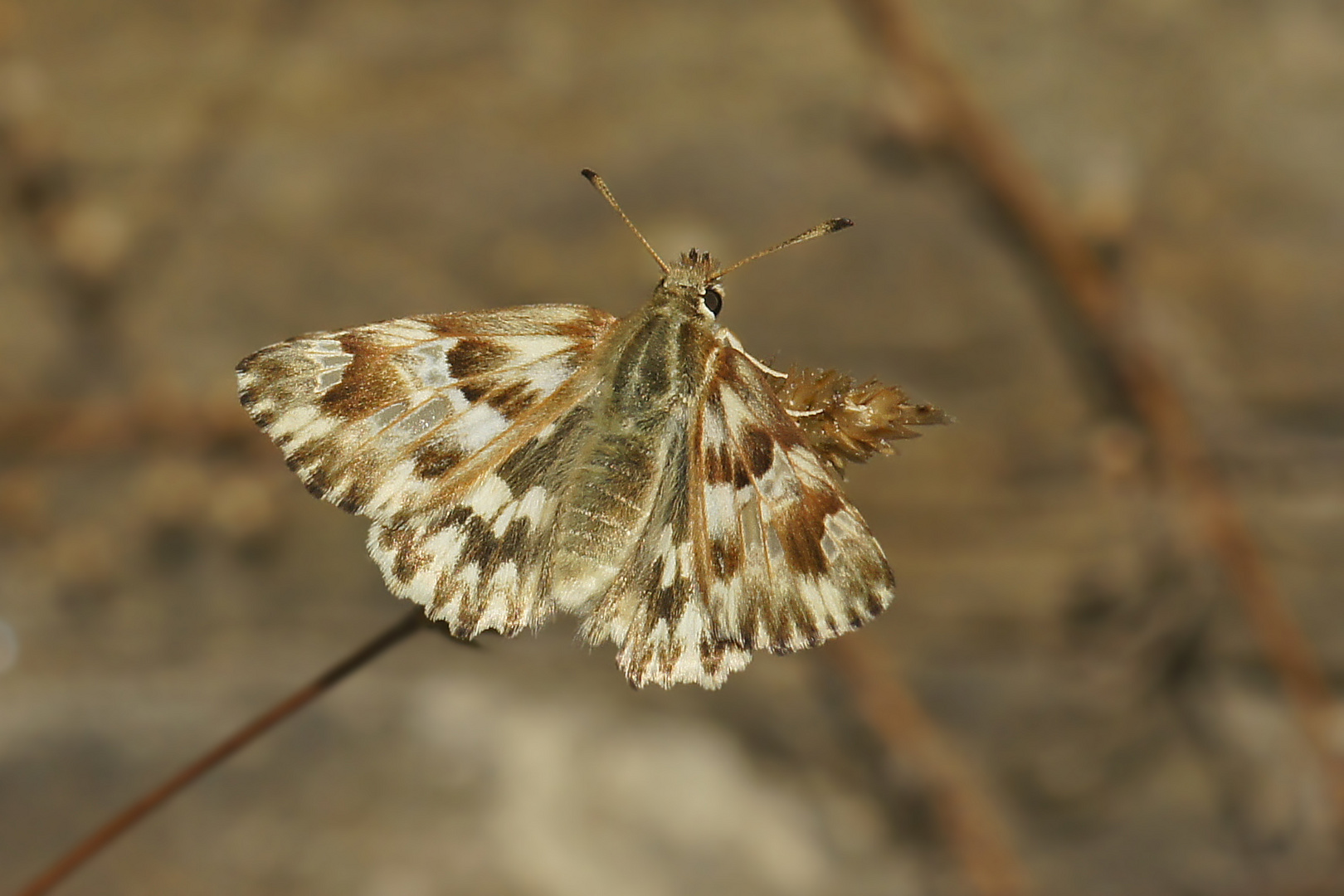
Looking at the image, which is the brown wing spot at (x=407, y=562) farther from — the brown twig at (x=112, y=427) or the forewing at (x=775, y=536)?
the brown twig at (x=112, y=427)

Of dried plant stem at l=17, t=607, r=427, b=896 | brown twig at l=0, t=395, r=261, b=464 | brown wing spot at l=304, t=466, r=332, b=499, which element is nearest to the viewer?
dried plant stem at l=17, t=607, r=427, b=896

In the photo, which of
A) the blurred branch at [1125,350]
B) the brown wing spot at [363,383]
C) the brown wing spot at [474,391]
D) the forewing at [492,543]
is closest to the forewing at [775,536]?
the forewing at [492,543]

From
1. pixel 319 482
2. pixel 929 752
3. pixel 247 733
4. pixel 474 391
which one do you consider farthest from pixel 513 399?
pixel 929 752

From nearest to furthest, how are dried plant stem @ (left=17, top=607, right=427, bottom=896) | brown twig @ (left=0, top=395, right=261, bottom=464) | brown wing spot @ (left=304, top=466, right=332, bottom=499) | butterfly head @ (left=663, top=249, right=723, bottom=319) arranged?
dried plant stem @ (left=17, top=607, right=427, bottom=896), brown wing spot @ (left=304, top=466, right=332, bottom=499), butterfly head @ (left=663, top=249, right=723, bottom=319), brown twig @ (left=0, top=395, right=261, bottom=464)

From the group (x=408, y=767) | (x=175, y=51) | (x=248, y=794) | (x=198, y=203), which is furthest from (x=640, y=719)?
(x=175, y=51)

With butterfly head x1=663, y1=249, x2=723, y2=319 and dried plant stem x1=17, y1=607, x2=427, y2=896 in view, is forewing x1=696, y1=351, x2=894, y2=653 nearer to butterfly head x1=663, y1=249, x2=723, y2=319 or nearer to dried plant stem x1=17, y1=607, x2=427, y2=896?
butterfly head x1=663, y1=249, x2=723, y2=319

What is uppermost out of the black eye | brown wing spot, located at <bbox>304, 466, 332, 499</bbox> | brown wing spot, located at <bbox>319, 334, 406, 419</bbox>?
the black eye


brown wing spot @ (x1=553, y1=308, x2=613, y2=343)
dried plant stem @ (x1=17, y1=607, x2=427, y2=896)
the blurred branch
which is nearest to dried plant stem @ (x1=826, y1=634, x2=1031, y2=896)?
the blurred branch

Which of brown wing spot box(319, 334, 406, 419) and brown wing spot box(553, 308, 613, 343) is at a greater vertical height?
brown wing spot box(553, 308, 613, 343)
